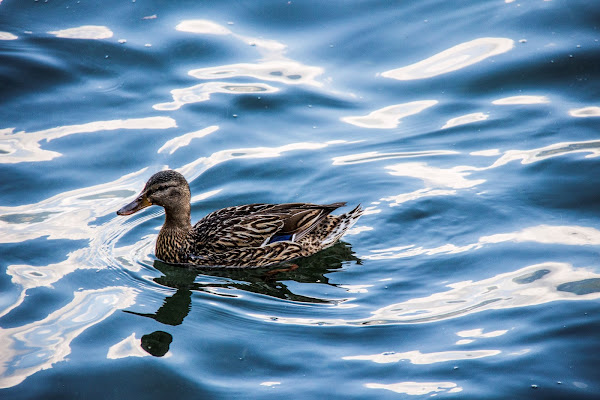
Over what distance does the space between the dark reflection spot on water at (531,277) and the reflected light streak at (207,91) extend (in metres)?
5.30

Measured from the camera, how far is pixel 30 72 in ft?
40.8

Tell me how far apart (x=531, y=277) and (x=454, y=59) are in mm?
5451

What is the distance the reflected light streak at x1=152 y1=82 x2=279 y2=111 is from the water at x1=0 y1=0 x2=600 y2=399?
39 mm

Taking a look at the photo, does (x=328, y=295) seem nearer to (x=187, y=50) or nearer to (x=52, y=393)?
(x=52, y=393)

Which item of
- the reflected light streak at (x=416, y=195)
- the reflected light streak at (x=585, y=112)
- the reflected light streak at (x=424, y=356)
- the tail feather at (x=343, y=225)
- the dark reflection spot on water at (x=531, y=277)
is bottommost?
the reflected light streak at (x=424, y=356)

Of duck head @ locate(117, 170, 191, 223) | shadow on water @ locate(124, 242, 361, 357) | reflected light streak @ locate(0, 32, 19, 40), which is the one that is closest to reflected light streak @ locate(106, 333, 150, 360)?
shadow on water @ locate(124, 242, 361, 357)

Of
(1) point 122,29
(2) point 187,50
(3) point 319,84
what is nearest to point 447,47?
(3) point 319,84

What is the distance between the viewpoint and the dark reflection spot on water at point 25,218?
30.6 feet

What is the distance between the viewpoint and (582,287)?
783cm

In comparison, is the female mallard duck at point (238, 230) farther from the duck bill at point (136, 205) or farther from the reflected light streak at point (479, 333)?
the reflected light streak at point (479, 333)

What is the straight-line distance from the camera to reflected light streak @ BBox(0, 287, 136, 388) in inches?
277

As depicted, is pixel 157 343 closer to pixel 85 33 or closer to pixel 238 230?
pixel 238 230

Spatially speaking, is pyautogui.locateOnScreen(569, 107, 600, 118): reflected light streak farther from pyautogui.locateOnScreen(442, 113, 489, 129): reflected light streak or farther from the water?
pyautogui.locateOnScreen(442, 113, 489, 129): reflected light streak

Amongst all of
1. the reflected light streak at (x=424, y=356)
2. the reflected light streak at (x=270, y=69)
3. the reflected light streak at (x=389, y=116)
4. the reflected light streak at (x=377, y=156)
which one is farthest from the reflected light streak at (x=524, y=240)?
the reflected light streak at (x=270, y=69)
